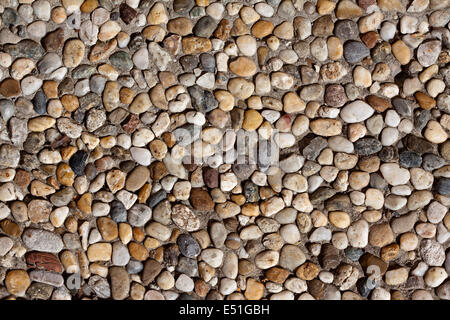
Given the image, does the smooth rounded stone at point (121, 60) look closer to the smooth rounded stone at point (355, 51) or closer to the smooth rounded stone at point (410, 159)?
the smooth rounded stone at point (355, 51)

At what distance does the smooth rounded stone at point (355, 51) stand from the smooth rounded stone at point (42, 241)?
66 centimetres

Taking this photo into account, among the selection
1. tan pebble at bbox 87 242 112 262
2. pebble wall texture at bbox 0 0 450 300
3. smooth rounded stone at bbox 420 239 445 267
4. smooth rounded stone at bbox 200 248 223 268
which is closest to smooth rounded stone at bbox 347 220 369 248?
pebble wall texture at bbox 0 0 450 300

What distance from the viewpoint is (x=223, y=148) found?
0.99 metres

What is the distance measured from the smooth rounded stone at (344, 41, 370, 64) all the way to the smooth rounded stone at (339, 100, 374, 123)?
9 centimetres

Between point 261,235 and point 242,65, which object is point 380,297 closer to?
point 261,235

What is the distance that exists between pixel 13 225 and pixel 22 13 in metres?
0.42

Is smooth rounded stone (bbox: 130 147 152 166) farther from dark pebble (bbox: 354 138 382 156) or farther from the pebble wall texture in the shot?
dark pebble (bbox: 354 138 382 156)

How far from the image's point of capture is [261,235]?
968 millimetres

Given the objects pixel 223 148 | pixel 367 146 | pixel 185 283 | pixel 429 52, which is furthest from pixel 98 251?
pixel 429 52

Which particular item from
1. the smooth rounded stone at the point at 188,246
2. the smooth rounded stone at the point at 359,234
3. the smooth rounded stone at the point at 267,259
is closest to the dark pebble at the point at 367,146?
the smooth rounded stone at the point at 359,234

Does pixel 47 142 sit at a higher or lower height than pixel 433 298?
higher

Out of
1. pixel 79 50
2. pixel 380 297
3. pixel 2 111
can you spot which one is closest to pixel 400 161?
pixel 380 297

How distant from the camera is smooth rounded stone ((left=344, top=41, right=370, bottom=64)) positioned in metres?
1.00

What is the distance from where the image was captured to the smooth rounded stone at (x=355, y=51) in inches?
39.3
